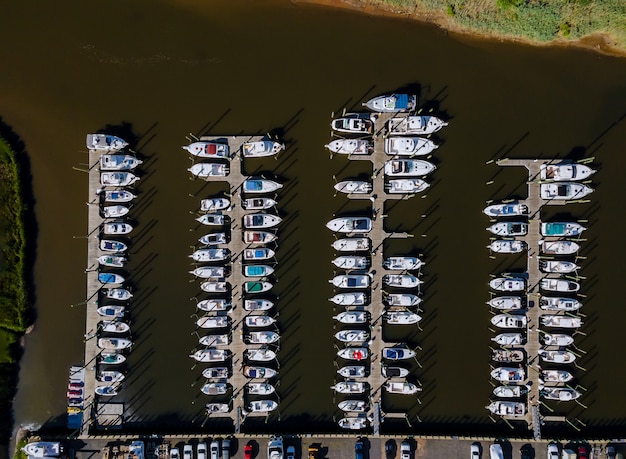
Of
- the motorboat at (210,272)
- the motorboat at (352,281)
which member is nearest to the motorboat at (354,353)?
the motorboat at (352,281)

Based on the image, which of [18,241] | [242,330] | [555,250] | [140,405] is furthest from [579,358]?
[18,241]

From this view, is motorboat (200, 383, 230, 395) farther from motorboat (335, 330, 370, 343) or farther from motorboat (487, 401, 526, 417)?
motorboat (487, 401, 526, 417)

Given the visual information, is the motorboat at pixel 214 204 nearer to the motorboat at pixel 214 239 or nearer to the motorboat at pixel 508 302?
the motorboat at pixel 214 239

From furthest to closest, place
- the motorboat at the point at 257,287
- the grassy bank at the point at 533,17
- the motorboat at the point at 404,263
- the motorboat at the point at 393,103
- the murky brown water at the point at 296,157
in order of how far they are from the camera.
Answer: the murky brown water at the point at 296,157 < the motorboat at the point at 257,287 < the motorboat at the point at 404,263 < the motorboat at the point at 393,103 < the grassy bank at the point at 533,17

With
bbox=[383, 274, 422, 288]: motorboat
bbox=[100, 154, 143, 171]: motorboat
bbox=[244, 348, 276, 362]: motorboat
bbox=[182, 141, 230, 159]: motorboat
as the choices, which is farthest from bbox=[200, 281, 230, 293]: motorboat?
bbox=[383, 274, 422, 288]: motorboat

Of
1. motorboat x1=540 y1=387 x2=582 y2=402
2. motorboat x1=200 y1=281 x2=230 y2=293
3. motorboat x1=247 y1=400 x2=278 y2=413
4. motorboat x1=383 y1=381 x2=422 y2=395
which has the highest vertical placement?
motorboat x1=200 y1=281 x2=230 y2=293

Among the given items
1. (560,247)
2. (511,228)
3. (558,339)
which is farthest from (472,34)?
(558,339)
